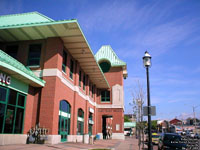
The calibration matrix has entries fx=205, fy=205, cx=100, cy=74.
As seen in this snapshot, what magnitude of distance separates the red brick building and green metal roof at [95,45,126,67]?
570 inches

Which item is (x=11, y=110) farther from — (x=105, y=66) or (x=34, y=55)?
(x=105, y=66)

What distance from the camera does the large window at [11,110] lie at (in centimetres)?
1310

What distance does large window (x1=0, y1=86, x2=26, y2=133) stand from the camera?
13.1 metres

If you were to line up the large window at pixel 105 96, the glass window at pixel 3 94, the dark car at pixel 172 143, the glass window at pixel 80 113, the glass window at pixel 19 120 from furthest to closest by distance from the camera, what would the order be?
1. the large window at pixel 105 96
2. the glass window at pixel 80 113
3. the glass window at pixel 19 120
4. the dark car at pixel 172 143
5. the glass window at pixel 3 94

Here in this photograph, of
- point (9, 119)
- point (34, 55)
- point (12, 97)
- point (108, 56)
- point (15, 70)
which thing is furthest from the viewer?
point (108, 56)

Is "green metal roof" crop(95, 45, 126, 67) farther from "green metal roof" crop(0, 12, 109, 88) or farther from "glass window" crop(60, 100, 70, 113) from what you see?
"glass window" crop(60, 100, 70, 113)

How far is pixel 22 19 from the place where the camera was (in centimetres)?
1884

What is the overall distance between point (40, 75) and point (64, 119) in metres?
4.74

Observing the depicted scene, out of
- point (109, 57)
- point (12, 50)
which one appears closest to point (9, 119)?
point (12, 50)

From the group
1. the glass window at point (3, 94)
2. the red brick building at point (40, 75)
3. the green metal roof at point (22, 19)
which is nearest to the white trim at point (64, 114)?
the red brick building at point (40, 75)

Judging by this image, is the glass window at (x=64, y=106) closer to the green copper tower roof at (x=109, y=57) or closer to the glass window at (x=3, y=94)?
the glass window at (x=3, y=94)

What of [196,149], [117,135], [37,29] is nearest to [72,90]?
[37,29]

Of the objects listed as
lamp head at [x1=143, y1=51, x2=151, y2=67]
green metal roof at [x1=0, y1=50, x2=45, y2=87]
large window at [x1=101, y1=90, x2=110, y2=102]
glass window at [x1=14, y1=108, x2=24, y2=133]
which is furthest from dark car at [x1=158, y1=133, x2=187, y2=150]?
large window at [x1=101, y1=90, x2=110, y2=102]

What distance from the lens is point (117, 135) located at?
3509cm
